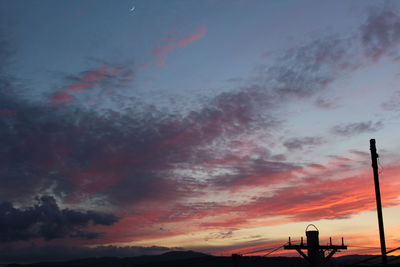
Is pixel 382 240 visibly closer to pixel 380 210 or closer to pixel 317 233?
pixel 380 210

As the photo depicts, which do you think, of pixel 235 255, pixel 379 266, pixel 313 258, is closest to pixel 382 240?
pixel 379 266

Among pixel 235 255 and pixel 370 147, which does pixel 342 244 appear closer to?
pixel 235 255

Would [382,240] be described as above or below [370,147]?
below

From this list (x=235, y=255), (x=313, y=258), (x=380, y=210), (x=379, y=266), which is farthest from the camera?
(x=313, y=258)

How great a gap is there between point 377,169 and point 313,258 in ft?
58.4

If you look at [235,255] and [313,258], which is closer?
[235,255]

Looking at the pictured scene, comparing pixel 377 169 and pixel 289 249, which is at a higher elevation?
pixel 377 169

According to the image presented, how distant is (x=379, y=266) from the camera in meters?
26.9

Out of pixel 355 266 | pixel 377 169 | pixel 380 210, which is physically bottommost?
pixel 355 266

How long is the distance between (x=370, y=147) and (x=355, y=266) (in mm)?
7595

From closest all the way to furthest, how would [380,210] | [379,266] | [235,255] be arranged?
1. [379,266]
2. [380,210]
3. [235,255]

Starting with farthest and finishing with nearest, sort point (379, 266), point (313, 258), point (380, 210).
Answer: point (313, 258) < point (380, 210) < point (379, 266)

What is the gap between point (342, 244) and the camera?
154ft

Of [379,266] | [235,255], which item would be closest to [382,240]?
[379,266]
